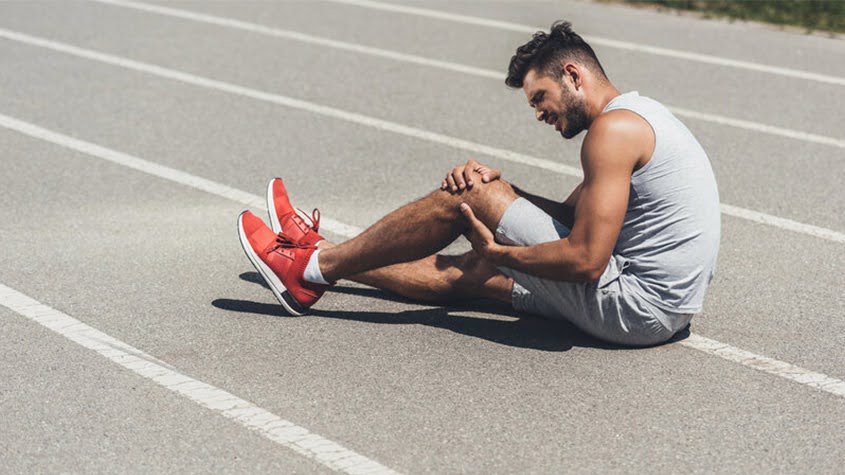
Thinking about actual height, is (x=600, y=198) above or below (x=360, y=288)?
above

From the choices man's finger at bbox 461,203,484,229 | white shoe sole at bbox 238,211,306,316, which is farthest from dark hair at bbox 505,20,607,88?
white shoe sole at bbox 238,211,306,316

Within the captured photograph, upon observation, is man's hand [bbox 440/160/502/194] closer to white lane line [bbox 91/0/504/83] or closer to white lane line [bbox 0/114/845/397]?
white lane line [bbox 0/114/845/397]

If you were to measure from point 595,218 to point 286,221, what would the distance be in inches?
67.3

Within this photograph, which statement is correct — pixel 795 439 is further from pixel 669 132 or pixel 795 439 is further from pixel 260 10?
pixel 260 10

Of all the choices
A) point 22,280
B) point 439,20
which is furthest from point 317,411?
point 439,20

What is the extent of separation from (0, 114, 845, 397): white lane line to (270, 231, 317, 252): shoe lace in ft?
3.09

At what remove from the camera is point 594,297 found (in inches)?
193

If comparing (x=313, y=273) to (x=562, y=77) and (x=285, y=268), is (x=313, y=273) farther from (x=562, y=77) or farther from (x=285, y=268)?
(x=562, y=77)

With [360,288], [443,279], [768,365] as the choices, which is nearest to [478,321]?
[443,279]

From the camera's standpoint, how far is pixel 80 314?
5402 mm

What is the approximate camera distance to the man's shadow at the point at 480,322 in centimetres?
519

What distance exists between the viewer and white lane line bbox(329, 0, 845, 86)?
990cm

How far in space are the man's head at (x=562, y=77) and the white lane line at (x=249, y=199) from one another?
1119 millimetres

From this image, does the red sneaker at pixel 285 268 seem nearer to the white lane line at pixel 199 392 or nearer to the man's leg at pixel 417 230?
the man's leg at pixel 417 230
